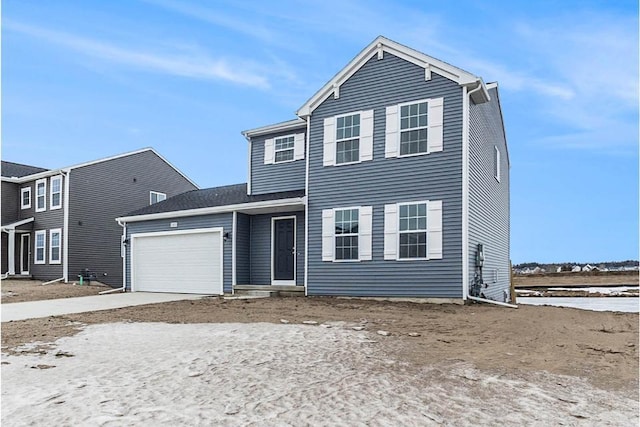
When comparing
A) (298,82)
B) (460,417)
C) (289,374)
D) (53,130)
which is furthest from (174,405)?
(53,130)

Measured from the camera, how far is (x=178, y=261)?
16.3 metres

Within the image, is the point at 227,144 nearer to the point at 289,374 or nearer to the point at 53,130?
the point at 53,130

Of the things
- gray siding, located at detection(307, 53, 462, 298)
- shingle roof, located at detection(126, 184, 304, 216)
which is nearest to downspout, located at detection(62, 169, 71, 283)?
shingle roof, located at detection(126, 184, 304, 216)

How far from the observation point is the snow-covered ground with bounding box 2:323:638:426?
3.40 metres

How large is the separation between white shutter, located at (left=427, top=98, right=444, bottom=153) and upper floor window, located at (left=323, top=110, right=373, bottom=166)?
1.66 metres

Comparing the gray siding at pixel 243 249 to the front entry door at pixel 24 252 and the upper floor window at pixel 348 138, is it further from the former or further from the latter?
the front entry door at pixel 24 252

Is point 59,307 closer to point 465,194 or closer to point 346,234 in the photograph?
point 346,234

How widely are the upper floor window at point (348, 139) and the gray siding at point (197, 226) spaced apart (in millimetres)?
4316

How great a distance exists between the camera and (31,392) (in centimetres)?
400

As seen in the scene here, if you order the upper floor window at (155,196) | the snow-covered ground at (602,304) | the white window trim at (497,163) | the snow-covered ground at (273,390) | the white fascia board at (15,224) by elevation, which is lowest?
the snow-covered ground at (602,304)

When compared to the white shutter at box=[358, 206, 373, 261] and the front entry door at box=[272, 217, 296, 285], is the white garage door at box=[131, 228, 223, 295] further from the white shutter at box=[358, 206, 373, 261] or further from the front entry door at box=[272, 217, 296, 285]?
the white shutter at box=[358, 206, 373, 261]

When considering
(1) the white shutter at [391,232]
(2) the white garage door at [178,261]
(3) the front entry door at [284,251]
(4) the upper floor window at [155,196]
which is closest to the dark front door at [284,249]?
(3) the front entry door at [284,251]

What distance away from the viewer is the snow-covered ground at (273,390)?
340 centimetres

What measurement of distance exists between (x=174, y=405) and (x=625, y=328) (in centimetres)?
827
